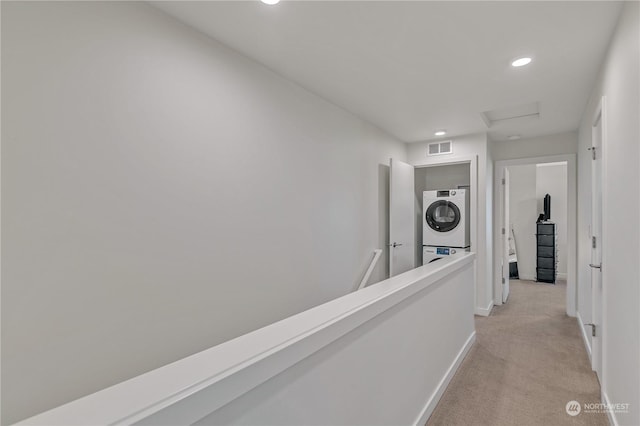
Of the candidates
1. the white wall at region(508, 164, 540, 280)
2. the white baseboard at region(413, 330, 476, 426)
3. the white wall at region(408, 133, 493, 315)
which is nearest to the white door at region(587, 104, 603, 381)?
the white baseboard at region(413, 330, 476, 426)

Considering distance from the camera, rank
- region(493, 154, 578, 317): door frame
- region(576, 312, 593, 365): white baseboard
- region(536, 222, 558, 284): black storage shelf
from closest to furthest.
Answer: region(576, 312, 593, 365): white baseboard
region(493, 154, 578, 317): door frame
region(536, 222, 558, 284): black storage shelf

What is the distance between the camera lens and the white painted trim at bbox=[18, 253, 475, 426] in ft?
1.90

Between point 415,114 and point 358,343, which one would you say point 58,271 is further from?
point 415,114

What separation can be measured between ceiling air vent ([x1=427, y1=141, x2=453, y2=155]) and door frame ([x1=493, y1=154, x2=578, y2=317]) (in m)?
0.87

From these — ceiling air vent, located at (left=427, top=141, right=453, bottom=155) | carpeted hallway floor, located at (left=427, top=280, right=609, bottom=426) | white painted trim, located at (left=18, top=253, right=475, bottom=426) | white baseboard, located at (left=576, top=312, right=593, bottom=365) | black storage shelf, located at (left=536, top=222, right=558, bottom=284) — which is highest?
ceiling air vent, located at (left=427, top=141, right=453, bottom=155)

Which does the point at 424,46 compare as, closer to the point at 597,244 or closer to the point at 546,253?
the point at 597,244

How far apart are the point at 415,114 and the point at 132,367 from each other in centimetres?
336

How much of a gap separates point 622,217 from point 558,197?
629cm

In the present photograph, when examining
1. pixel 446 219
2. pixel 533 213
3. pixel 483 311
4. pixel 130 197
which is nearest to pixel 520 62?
pixel 446 219

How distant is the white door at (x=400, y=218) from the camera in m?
4.01

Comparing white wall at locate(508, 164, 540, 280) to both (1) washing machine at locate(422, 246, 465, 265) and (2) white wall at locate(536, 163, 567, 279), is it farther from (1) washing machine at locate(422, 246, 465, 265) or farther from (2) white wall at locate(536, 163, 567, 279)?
(1) washing machine at locate(422, 246, 465, 265)

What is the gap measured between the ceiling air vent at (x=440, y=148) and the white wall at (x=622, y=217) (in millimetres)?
2167

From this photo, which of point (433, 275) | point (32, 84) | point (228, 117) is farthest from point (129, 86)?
point (433, 275)

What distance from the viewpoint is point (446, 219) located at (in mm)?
4578
